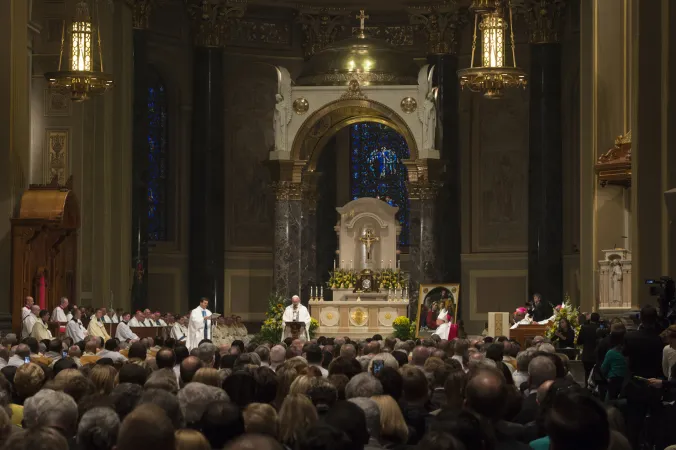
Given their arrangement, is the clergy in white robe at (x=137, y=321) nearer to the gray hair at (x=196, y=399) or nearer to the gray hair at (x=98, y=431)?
the gray hair at (x=196, y=399)

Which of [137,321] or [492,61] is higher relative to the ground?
[492,61]

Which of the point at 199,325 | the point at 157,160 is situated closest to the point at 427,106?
the point at 199,325

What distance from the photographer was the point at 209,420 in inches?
257

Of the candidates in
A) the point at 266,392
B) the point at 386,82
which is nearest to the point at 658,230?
the point at 266,392

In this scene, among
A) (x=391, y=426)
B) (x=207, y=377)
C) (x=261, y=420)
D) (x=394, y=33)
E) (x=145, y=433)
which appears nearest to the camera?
(x=145, y=433)

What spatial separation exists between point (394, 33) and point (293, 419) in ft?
103

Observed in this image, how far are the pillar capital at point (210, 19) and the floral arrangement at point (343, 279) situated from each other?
24.2 ft

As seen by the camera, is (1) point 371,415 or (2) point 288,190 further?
(2) point 288,190

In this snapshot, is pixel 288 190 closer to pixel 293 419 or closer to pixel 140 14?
pixel 140 14

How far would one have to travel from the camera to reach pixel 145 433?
4.93 metres

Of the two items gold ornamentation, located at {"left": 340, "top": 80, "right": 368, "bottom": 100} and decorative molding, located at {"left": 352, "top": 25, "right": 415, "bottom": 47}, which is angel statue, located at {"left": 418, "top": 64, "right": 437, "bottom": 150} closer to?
gold ornamentation, located at {"left": 340, "top": 80, "right": 368, "bottom": 100}

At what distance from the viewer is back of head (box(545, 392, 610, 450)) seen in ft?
16.0

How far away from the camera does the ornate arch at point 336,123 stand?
104ft

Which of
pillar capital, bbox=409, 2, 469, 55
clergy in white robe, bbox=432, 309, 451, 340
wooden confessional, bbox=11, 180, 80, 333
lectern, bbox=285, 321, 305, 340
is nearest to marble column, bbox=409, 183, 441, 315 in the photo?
clergy in white robe, bbox=432, 309, 451, 340
